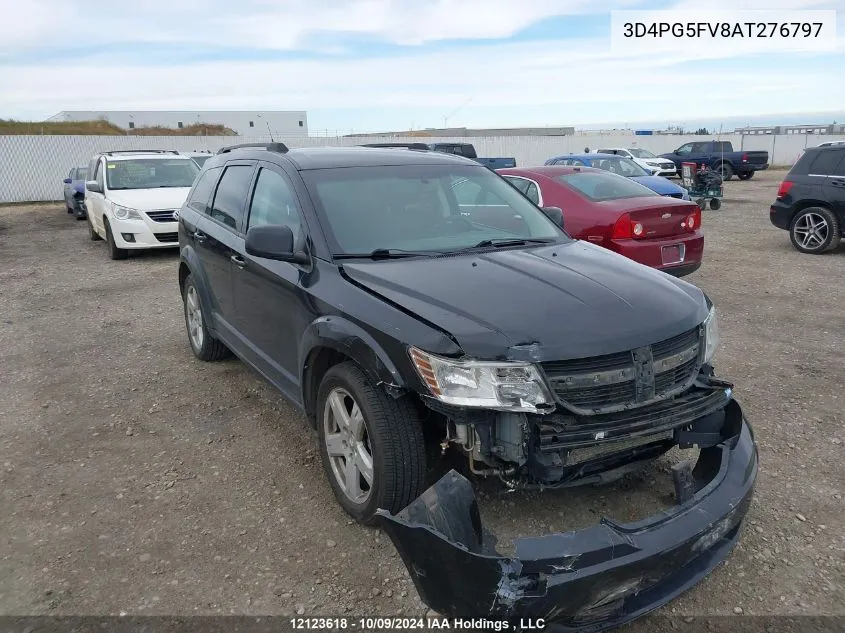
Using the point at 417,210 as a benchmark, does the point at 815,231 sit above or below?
below

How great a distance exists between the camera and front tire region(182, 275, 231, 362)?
17.7ft

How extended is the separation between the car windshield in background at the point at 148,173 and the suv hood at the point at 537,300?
31.8 ft

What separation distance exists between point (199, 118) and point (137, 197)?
58629 millimetres

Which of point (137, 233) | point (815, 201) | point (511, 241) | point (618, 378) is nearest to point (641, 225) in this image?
point (511, 241)

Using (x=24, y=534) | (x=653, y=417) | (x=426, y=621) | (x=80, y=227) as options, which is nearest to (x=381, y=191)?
(x=653, y=417)

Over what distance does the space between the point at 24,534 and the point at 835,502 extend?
4072 millimetres

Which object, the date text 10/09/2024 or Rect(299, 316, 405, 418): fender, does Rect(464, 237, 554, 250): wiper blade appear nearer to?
Rect(299, 316, 405, 418): fender

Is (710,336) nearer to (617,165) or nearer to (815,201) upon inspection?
(815,201)

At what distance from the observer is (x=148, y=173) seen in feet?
39.3

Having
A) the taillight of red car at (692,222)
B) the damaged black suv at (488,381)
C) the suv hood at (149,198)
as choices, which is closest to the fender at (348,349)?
the damaged black suv at (488,381)

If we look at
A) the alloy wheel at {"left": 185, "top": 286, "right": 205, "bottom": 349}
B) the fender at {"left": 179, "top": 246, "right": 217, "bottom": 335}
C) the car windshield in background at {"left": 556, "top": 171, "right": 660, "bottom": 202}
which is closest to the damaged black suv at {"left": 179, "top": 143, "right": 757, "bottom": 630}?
the fender at {"left": 179, "top": 246, "right": 217, "bottom": 335}

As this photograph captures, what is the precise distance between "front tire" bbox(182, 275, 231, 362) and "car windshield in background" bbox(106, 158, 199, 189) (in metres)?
6.69

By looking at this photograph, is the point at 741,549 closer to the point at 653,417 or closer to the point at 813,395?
the point at 653,417

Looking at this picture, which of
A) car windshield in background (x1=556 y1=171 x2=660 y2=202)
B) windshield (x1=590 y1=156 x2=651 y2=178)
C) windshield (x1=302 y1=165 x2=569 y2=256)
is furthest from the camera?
windshield (x1=590 y1=156 x2=651 y2=178)
